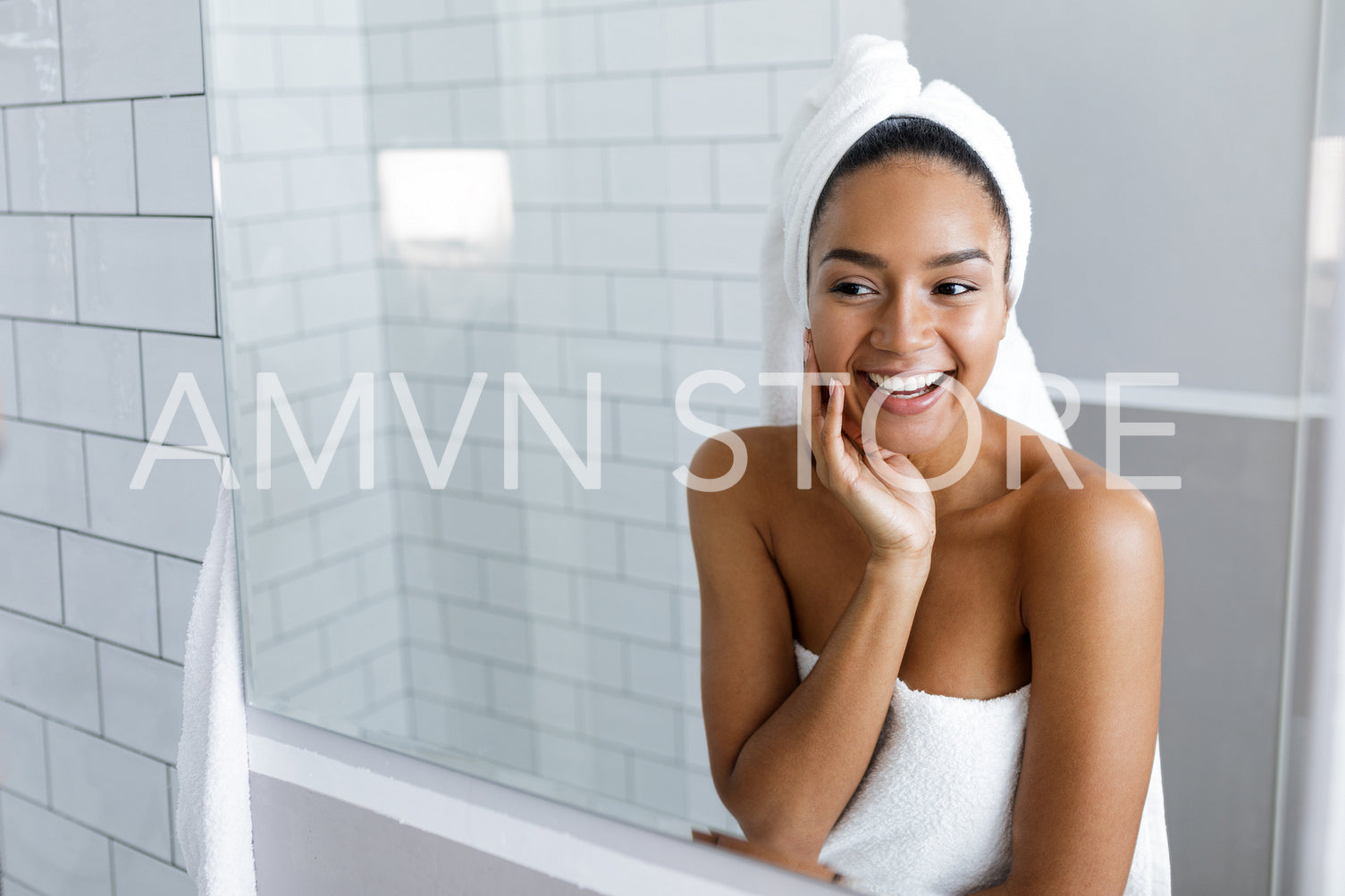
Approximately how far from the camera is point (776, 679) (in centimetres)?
83

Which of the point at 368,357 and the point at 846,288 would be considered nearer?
the point at 846,288

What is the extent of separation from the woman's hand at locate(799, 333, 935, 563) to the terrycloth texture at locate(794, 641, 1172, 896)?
0.33 feet

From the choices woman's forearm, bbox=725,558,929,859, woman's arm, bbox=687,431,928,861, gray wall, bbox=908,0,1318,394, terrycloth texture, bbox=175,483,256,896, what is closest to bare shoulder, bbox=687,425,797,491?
woman's arm, bbox=687,431,928,861

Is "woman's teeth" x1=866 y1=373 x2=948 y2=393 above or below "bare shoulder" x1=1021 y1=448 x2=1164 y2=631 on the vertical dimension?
above

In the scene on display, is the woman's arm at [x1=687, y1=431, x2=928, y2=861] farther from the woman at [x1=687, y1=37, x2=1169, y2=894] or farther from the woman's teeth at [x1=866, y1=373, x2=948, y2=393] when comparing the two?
the woman's teeth at [x1=866, y1=373, x2=948, y2=393]

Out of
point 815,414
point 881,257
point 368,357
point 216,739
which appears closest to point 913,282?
point 881,257

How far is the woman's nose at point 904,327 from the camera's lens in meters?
0.70

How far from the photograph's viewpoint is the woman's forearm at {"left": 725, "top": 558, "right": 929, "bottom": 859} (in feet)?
2.52

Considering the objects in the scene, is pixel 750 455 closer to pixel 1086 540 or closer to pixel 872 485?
pixel 872 485

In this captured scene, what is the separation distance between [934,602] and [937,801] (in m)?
0.14

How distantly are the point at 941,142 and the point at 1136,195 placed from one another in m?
0.12

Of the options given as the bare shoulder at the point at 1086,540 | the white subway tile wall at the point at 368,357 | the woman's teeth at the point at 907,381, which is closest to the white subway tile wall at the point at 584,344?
the white subway tile wall at the point at 368,357

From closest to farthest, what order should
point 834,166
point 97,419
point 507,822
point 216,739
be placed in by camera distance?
1. point 834,166
2. point 507,822
3. point 216,739
4. point 97,419

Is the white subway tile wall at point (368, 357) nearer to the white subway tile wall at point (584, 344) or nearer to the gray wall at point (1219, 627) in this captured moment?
the white subway tile wall at point (584, 344)
